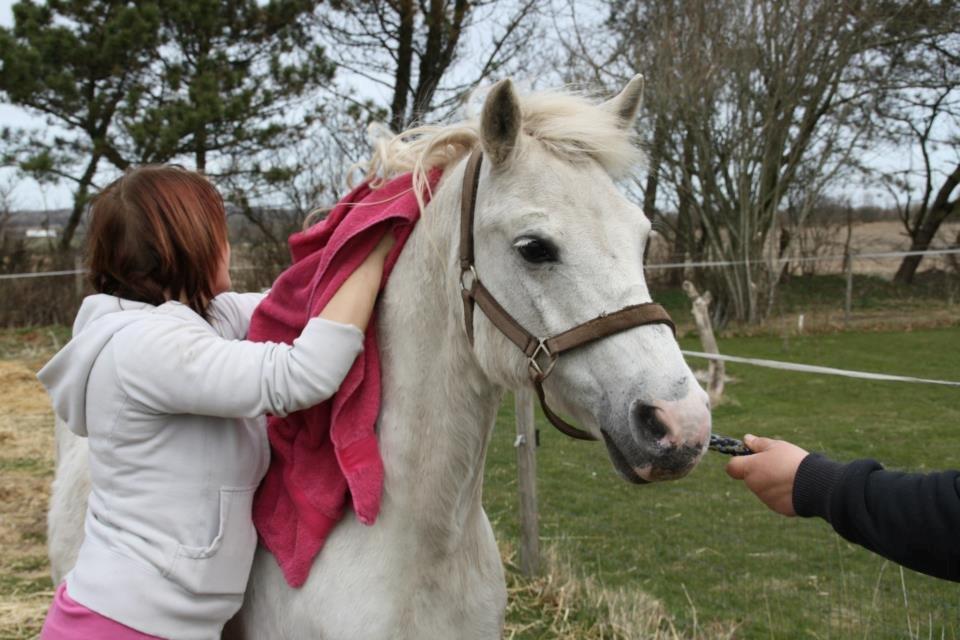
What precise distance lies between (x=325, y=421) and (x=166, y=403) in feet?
1.23

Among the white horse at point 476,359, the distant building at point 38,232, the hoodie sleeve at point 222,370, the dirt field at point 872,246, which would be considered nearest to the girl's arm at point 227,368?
the hoodie sleeve at point 222,370

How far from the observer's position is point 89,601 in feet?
5.46

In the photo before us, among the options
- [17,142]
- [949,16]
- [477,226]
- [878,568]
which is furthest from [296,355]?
[949,16]

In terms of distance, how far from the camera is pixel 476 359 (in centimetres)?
178

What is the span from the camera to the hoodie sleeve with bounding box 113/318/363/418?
1.65m

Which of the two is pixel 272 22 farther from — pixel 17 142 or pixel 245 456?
pixel 245 456

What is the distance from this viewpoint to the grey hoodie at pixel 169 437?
5.43ft

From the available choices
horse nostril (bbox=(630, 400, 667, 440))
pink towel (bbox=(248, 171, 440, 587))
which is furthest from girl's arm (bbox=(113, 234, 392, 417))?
horse nostril (bbox=(630, 400, 667, 440))

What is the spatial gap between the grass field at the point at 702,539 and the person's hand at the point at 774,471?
1816 mm

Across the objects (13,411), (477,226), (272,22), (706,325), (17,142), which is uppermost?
(272,22)

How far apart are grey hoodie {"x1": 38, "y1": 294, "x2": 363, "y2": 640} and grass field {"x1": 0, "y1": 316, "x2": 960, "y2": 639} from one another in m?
2.58

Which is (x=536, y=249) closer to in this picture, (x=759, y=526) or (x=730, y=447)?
(x=730, y=447)

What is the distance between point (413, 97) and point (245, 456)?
15.6 meters

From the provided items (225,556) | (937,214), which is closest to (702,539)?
(225,556)
